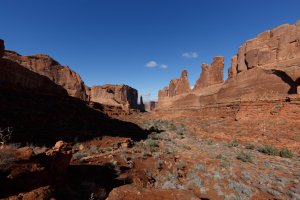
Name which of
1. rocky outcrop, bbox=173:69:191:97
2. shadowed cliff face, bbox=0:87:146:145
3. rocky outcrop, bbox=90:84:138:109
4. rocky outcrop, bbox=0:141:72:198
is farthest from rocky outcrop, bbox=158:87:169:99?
rocky outcrop, bbox=0:141:72:198

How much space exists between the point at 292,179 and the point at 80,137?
13.9 meters

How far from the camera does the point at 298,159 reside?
39.7 feet

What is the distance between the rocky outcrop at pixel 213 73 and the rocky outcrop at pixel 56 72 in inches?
1484

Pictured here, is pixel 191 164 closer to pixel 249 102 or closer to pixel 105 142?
pixel 105 142

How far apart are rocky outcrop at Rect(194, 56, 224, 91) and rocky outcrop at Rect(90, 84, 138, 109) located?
86.1 feet

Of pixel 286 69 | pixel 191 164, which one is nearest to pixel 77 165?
pixel 191 164

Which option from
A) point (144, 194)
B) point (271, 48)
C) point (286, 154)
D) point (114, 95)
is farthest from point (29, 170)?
point (114, 95)

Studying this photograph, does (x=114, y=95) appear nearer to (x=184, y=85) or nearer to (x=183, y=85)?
(x=183, y=85)

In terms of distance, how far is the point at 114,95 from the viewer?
76.4m

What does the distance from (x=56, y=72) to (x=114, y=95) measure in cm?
2813

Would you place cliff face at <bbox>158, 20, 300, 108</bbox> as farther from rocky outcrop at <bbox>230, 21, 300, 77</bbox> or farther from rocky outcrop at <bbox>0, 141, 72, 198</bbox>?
rocky outcrop at <bbox>0, 141, 72, 198</bbox>

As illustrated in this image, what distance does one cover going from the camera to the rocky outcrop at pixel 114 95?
213 feet

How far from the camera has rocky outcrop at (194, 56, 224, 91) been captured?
48.2 m

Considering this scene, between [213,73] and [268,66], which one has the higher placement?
[213,73]
